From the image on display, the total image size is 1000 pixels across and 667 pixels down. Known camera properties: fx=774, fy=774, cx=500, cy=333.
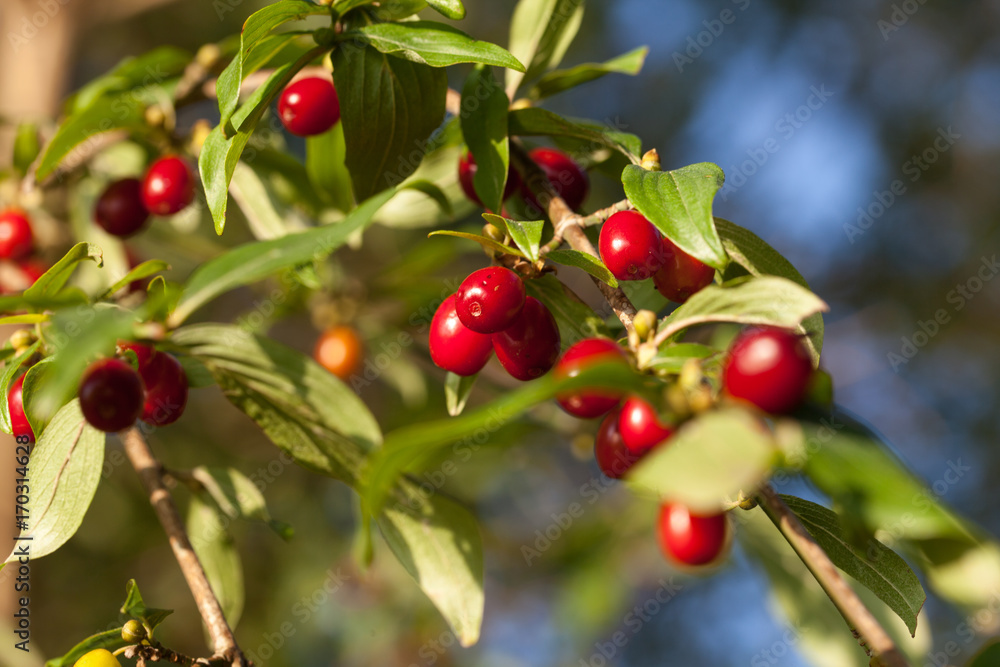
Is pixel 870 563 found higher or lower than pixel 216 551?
higher

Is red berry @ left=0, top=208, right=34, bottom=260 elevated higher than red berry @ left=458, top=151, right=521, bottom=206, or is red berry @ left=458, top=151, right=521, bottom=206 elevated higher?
red berry @ left=458, top=151, right=521, bottom=206

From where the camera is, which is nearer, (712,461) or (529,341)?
(712,461)

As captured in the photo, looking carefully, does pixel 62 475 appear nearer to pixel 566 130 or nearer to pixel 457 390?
pixel 457 390

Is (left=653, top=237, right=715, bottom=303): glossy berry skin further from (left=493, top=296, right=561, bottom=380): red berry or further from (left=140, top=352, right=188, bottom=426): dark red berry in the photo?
(left=140, top=352, right=188, bottom=426): dark red berry

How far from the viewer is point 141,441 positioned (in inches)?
47.8

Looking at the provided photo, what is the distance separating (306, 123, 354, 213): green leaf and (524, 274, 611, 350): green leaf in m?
0.53

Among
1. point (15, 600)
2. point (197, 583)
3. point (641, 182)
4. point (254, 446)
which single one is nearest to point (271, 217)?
point (197, 583)

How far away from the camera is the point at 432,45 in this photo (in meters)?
0.92

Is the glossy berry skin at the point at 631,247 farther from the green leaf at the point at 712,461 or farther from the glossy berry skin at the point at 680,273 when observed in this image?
the green leaf at the point at 712,461

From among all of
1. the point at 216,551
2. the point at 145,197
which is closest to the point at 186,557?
the point at 216,551

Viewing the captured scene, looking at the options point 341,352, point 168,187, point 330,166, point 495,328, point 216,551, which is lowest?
point 341,352

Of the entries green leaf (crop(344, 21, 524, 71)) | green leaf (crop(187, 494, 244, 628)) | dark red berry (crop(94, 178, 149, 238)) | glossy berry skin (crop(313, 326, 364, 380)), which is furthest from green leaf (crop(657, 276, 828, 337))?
glossy berry skin (crop(313, 326, 364, 380))

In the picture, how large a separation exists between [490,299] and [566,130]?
352 millimetres

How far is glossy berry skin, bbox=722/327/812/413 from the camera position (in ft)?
1.90
